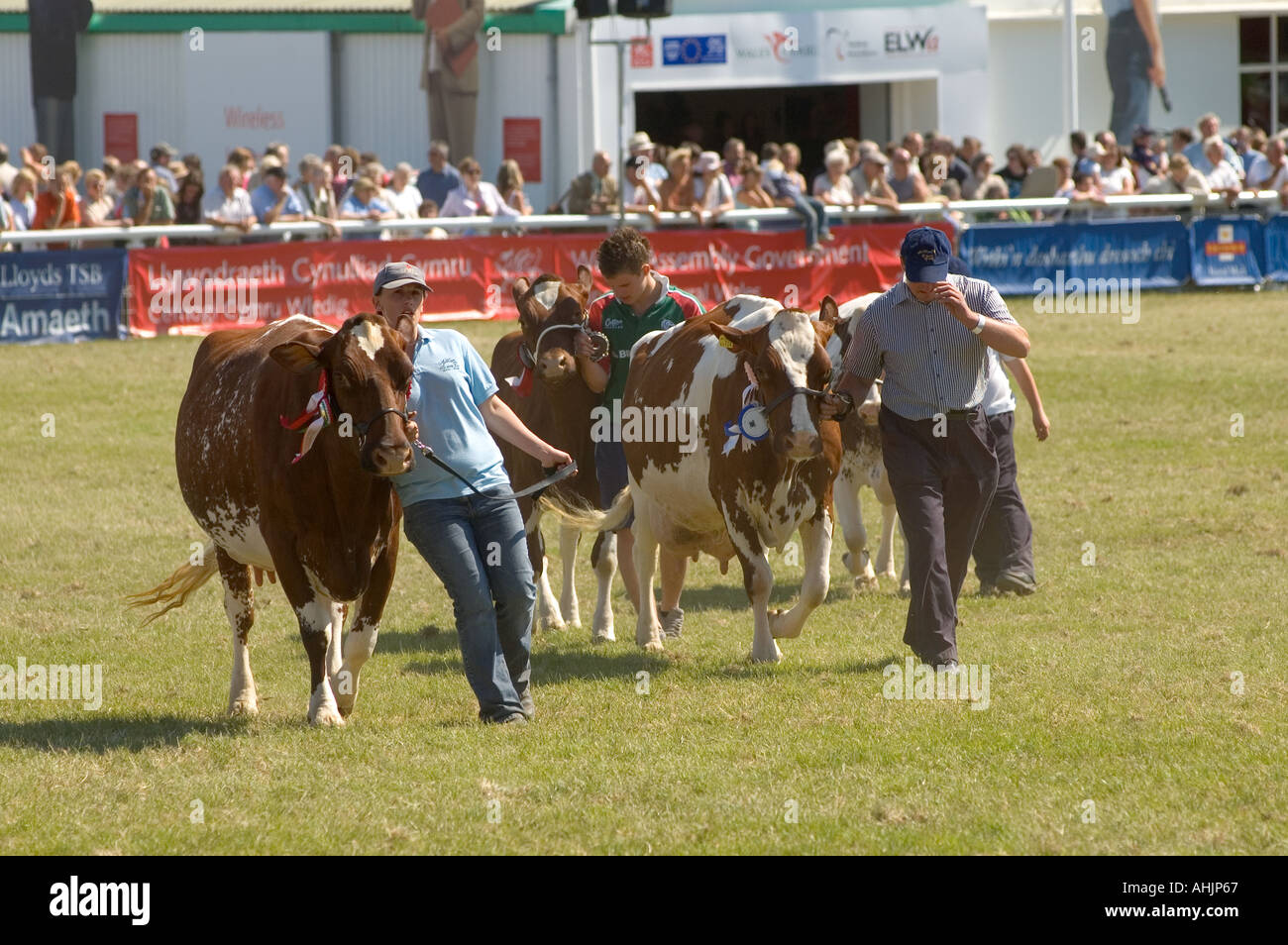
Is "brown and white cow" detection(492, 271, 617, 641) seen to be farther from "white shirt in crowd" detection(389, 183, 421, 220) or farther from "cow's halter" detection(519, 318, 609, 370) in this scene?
"white shirt in crowd" detection(389, 183, 421, 220)

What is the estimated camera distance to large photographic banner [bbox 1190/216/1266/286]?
1016 inches

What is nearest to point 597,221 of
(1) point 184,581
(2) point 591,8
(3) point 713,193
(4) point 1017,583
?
(3) point 713,193

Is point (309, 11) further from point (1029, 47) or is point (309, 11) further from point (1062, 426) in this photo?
point (1062, 426)

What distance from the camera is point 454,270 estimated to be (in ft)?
73.5

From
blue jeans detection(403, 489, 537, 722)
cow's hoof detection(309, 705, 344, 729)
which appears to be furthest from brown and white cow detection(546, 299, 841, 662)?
cow's hoof detection(309, 705, 344, 729)

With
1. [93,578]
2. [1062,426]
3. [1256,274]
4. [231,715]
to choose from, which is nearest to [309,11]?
[1256,274]

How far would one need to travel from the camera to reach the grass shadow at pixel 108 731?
7914 millimetres

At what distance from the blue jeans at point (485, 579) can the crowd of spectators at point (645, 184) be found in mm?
14644

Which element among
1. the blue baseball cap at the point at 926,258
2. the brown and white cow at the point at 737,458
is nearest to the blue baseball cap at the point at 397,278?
the brown and white cow at the point at 737,458

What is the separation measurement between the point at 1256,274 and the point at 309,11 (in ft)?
50.3

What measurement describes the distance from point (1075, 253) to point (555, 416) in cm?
1624

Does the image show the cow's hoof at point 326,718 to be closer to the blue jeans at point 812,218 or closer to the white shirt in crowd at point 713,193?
the blue jeans at point 812,218

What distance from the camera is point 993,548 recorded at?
11.0 m
